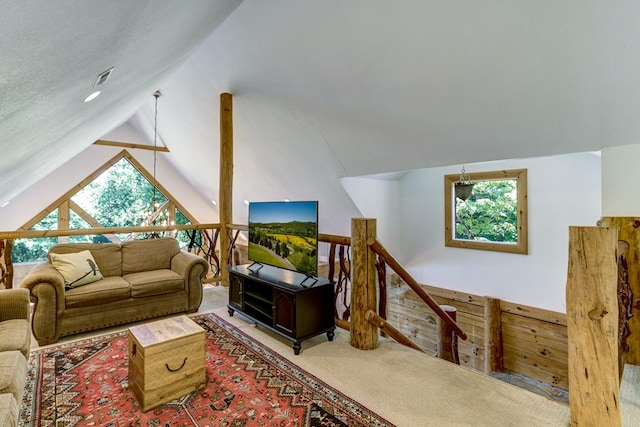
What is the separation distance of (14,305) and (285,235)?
81.4 inches

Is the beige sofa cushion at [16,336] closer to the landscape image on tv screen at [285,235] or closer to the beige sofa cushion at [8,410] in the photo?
the beige sofa cushion at [8,410]

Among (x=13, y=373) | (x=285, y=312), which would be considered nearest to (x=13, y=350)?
(x=13, y=373)

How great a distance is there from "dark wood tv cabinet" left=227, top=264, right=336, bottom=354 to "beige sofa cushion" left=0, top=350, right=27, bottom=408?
168 centimetres

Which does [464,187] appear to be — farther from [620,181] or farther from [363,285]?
[363,285]

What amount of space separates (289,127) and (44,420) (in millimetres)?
3675

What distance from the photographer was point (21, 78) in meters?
1.07

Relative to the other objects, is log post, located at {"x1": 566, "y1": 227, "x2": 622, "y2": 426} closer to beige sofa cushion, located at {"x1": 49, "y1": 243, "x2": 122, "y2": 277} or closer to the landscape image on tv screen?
the landscape image on tv screen

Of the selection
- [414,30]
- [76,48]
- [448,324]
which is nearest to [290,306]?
[448,324]

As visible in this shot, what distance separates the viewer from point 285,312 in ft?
9.39

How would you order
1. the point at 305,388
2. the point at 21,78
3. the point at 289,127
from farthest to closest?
the point at 289,127 → the point at 305,388 → the point at 21,78

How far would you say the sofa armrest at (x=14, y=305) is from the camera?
2324 mm

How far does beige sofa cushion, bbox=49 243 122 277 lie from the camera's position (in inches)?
135

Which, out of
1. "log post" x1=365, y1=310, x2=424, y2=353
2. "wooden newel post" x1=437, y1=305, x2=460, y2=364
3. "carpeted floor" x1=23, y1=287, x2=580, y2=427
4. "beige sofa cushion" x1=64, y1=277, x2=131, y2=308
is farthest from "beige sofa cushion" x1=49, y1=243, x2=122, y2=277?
"wooden newel post" x1=437, y1=305, x2=460, y2=364

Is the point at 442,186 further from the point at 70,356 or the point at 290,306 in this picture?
the point at 70,356
